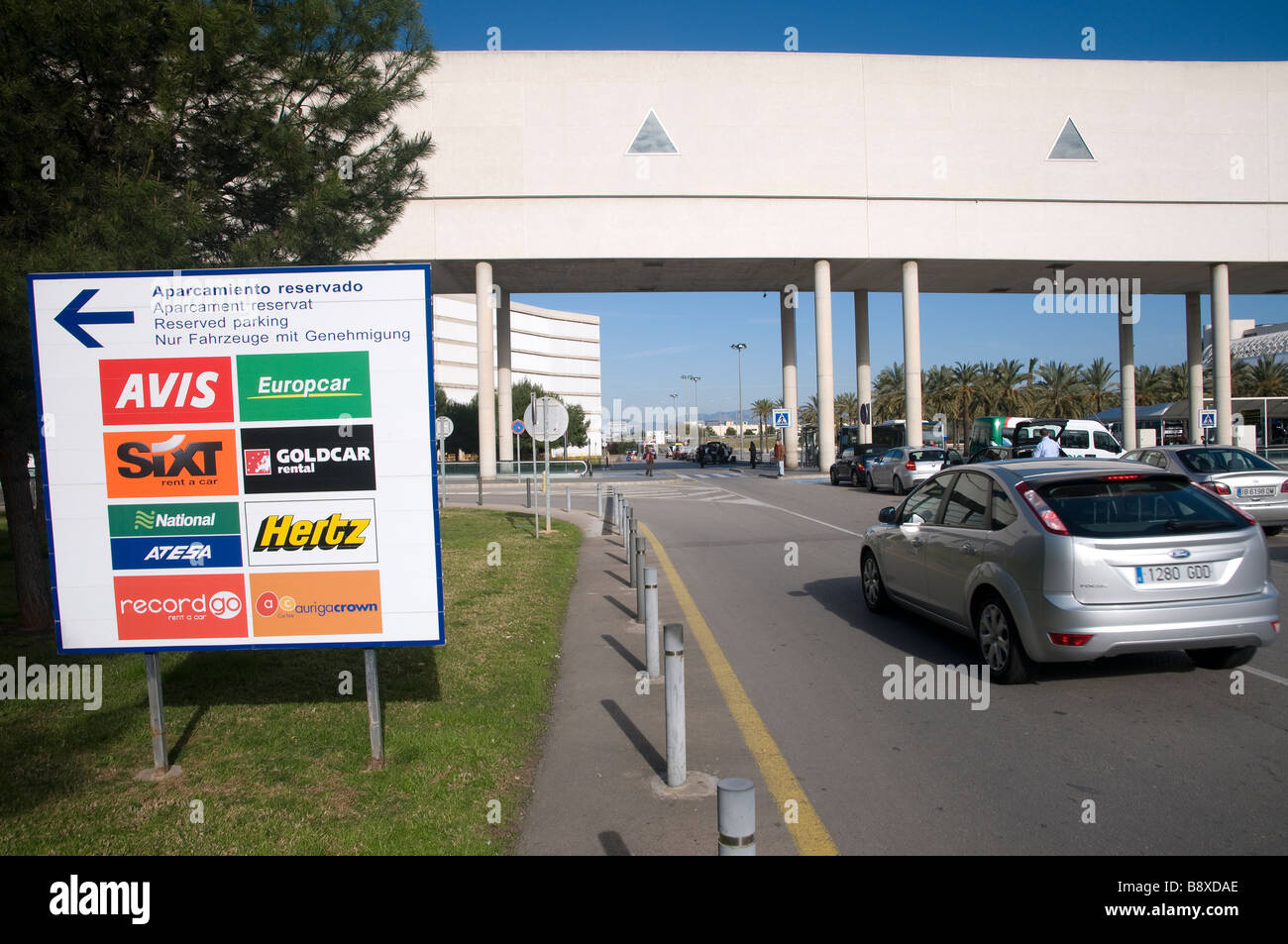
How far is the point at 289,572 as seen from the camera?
16.7 feet

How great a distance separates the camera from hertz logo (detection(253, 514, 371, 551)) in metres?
5.08

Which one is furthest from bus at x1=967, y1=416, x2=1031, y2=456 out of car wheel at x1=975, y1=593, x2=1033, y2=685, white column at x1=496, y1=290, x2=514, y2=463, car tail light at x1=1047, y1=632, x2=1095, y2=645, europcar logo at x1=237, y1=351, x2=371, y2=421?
europcar logo at x1=237, y1=351, x2=371, y2=421

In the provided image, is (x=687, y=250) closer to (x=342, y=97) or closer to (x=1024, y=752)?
(x=342, y=97)

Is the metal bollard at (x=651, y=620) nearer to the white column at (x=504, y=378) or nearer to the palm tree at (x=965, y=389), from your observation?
the white column at (x=504, y=378)

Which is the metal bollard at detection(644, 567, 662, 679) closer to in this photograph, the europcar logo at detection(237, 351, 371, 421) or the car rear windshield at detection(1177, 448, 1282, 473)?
the europcar logo at detection(237, 351, 371, 421)

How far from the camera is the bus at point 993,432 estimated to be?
3429 cm

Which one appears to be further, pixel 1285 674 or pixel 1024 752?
pixel 1285 674

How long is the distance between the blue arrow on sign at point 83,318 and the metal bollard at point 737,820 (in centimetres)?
437

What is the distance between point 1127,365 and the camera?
163 ft

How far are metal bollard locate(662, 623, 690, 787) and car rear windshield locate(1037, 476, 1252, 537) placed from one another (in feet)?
10.1

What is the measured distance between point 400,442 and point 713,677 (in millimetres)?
3380
